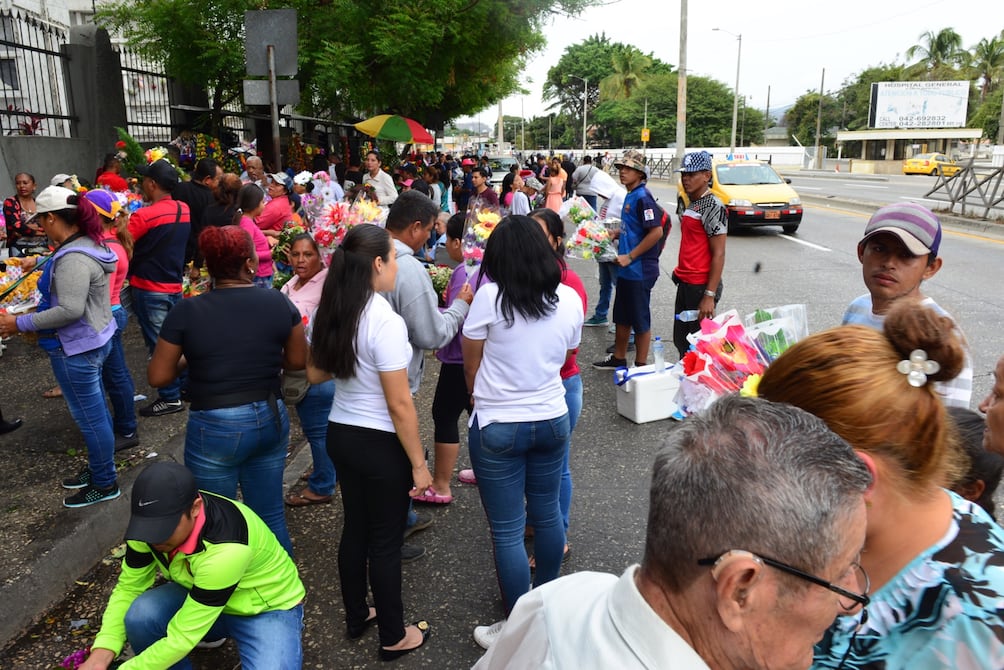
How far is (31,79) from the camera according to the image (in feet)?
33.9

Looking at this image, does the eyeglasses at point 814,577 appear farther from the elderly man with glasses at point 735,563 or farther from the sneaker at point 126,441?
the sneaker at point 126,441

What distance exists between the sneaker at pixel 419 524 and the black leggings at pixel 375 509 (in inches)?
35.2

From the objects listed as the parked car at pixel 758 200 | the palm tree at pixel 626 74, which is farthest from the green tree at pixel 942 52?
the parked car at pixel 758 200

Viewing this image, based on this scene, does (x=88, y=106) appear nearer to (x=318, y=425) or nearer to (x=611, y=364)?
(x=611, y=364)

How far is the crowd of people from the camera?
1160 millimetres

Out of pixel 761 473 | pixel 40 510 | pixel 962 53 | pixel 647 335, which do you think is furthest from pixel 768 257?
pixel 962 53

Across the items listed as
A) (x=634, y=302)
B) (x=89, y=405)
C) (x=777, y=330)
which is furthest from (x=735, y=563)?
(x=634, y=302)

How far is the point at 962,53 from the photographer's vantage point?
66.5 m

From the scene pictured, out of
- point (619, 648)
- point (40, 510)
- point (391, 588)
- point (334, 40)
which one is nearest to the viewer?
point (619, 648)

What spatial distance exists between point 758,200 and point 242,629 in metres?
15.4

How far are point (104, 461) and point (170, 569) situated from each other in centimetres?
201

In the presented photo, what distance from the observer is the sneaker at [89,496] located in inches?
164

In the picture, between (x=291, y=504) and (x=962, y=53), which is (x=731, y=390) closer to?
(x=291, y=504)

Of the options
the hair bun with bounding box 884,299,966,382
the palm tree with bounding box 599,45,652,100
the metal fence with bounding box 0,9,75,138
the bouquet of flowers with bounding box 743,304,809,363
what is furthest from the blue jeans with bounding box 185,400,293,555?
the palm tree with bounding box 599,45,652,100
